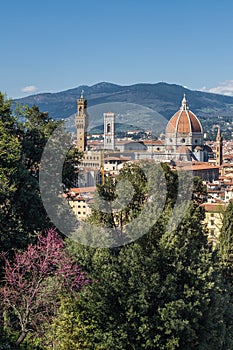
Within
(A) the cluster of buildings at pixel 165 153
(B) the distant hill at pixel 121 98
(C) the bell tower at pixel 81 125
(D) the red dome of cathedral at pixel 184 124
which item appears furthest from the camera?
(B) the distant hill at pixel 121 98

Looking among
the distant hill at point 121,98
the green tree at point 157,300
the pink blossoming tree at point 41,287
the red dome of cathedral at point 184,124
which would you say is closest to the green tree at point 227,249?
the green tree at point 157,300

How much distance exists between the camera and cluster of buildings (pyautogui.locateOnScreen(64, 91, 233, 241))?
30.6 m

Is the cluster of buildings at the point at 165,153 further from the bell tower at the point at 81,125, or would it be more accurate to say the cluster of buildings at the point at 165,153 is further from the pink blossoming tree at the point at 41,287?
the pink blossoming tree at the point at 41,287

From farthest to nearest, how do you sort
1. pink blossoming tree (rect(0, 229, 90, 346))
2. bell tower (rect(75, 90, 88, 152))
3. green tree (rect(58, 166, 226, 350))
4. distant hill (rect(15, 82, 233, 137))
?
distant hill (rect(15, 82, 233, 137))
bell tower (rect(75, 90, 88, 152))
pink blossoming tree (rect(0, 229, 90, 346))
green tree (rect(58, 166, 226, 350))

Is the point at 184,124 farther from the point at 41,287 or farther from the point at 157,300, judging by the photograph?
the point at 157,300

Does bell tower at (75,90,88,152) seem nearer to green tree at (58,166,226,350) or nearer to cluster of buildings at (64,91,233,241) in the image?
cluster of buildings at (64,91,233,241)

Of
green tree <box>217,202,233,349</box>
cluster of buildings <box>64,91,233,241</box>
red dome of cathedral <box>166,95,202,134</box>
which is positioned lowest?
green tree <box>217,202,233,349</box>

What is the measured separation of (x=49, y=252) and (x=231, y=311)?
8.87ft

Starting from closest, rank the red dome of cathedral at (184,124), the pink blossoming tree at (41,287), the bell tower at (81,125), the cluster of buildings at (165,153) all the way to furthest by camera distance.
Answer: the pink blossoming tree at (41,287)
the cluster of buildings at (165,153)
the bell tower at (81,125)
the red dome of cathedral at (184,124)

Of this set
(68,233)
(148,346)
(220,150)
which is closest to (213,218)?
(68,233)

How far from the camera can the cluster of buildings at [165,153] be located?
30578 millimetres

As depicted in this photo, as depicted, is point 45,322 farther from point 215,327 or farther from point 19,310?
point 215,327

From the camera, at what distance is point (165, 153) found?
53.2 meters

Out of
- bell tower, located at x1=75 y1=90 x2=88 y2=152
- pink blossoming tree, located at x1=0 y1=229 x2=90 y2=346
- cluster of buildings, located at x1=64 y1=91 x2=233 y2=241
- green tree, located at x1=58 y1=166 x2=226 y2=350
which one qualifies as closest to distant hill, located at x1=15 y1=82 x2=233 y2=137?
cluster of buildings, located at x1=64 y1=91 x2=233 y2=241
